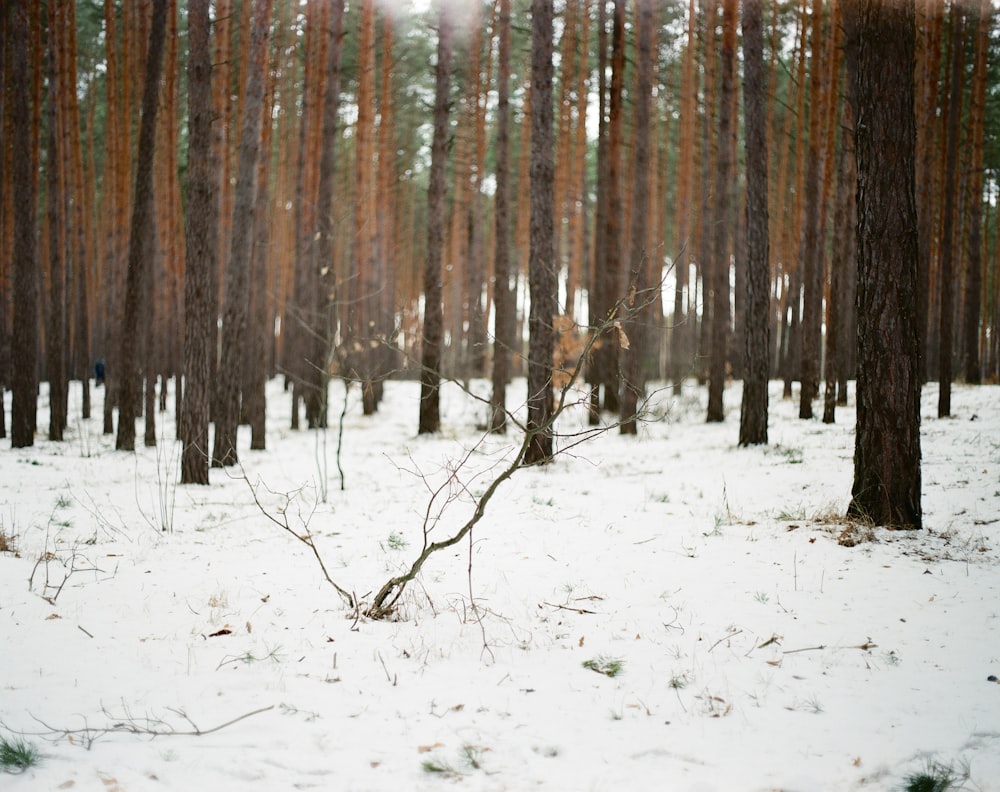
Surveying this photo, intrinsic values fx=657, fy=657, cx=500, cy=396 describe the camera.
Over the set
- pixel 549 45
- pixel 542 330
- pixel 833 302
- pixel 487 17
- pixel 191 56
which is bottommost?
pixel 542 330

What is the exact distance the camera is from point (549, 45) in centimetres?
913

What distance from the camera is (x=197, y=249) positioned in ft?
26.5

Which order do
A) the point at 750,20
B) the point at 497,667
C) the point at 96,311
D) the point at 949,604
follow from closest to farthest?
the point at 497,667 → the point at 949,604 → the point at 750,20 → the point at 96,311

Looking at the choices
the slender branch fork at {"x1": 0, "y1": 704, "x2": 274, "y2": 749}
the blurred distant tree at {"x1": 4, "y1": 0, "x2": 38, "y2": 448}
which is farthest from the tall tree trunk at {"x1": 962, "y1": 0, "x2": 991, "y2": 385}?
the blurred distant tree at {"x1": 4, "y1": 0, "x2": 38, "y2": 448}

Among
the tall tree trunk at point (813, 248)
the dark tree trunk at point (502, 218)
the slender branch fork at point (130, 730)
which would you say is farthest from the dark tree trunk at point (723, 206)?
the slender branch fork at point (130, 730)

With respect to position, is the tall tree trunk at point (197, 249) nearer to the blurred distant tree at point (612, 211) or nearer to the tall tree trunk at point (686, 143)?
the blurred distant tree at point (612, 211)

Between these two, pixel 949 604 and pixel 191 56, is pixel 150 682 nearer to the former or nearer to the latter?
pixel 949 604

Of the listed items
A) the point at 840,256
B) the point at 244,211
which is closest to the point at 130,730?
the point at 244,211

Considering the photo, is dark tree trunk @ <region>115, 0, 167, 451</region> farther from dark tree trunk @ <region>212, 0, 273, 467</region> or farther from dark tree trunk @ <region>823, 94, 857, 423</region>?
dark tree trunk @ <region>823, 94, 857, 423</region>

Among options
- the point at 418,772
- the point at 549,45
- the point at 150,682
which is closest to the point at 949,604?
the point at 418,772

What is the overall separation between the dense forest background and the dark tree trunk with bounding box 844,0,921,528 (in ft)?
7.18

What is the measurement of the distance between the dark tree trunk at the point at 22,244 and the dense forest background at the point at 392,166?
0.05 m

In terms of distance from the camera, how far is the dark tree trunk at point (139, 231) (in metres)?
9.97

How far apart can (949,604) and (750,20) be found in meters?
9.17
